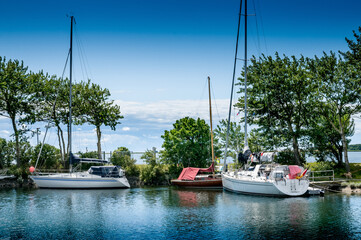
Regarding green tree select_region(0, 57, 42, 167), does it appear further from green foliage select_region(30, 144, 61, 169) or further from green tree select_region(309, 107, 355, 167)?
green tree select_region(309, 107, 355, 167)

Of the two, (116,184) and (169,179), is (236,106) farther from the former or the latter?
(116,184)

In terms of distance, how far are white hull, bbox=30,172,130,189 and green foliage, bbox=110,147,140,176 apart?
6.40 meters

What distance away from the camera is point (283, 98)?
169 feet

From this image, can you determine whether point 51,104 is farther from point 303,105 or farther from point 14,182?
point 303,105

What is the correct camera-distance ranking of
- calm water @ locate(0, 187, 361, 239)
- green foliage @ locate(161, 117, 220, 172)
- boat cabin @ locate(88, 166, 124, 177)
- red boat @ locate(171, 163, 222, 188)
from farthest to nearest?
green foliage @ locate(161, 117, 220, 172), boat cabin @ locate(88, 166, 124, 177), red boat @ locate(171, 163, 222, 188), calm water @ locate(0, 187, 361, 239)

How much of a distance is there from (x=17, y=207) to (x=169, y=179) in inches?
1025

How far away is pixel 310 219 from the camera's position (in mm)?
24719

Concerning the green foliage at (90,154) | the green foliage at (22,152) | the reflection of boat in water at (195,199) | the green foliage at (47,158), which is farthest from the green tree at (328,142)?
the green foliage at (22,152)

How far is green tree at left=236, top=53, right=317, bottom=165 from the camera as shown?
50.3 meters

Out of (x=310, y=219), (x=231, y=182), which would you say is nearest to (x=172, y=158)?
(x=231, y=182)

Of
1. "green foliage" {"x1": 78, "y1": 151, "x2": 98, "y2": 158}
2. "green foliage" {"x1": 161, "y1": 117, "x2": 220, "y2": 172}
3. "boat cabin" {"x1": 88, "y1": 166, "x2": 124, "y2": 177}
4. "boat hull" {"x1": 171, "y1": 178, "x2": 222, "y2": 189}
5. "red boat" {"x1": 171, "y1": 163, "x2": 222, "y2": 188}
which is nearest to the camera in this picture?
"boat hull" {"x1": 171, "y1": 178, "x2": 222, "y2": 189}

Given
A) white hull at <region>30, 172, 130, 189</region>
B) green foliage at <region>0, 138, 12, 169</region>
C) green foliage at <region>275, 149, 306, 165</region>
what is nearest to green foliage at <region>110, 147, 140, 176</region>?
white hull at <region>30, 172, 130, 189</region>

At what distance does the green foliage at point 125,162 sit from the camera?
53884 millimetres

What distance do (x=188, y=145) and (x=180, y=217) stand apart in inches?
1080
